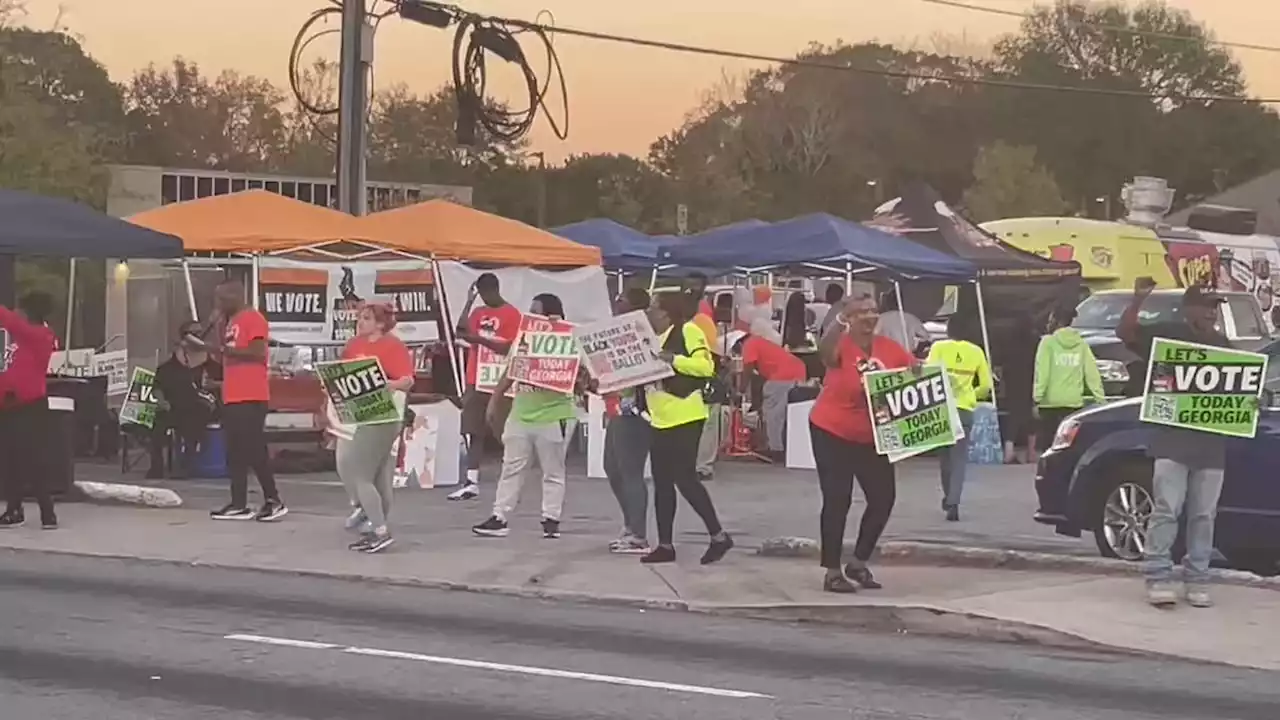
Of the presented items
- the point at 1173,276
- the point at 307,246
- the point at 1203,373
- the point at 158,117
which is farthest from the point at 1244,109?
the point at 1203,373

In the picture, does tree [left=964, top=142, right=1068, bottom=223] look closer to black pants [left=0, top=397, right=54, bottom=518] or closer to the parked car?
the parked car

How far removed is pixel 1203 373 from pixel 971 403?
5062mm

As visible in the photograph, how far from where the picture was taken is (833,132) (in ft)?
237

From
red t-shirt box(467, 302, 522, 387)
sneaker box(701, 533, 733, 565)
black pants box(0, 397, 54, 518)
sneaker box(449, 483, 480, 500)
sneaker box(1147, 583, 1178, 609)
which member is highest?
red t-shirt box(467, 302, 522, 387)

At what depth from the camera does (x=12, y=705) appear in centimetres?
742

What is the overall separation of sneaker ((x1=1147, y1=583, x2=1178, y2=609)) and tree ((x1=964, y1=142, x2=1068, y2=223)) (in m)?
54.5

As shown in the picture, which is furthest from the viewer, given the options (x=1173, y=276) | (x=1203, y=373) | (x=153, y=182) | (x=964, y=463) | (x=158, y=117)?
(x=158, y=117)

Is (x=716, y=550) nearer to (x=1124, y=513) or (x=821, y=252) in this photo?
(x=1124, y=513)

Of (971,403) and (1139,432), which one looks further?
A: (971,403)

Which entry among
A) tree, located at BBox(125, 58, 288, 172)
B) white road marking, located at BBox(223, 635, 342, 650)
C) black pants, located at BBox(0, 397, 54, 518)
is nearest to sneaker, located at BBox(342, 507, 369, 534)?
black pants, located at BBox(0, 397, 54, 518)

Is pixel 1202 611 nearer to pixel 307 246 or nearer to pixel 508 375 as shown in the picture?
pixel 508 375

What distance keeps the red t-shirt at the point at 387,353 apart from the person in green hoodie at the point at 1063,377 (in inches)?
327

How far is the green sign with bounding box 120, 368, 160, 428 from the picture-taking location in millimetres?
17734

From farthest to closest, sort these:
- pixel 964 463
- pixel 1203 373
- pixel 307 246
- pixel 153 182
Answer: pixel 153 182
pixel 307 246
pixel 964 463
pixel 1203 373
